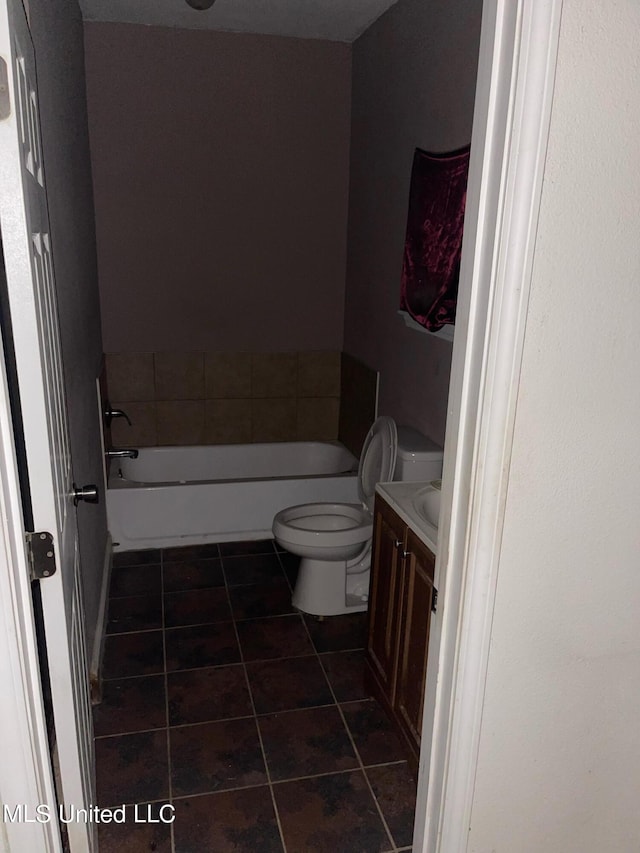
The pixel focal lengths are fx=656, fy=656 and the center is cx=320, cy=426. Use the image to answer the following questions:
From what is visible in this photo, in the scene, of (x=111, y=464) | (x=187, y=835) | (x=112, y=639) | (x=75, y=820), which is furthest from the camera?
(x=111, y=464)

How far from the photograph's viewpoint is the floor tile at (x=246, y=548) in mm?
3467

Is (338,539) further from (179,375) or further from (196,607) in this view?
(179,375)

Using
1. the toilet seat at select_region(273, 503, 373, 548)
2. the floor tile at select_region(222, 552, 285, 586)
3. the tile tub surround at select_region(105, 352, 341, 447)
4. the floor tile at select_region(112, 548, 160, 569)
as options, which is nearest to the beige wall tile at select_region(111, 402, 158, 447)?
the tile tub surround at select_region(105, 352, 341, 447)

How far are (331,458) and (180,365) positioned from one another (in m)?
1.10

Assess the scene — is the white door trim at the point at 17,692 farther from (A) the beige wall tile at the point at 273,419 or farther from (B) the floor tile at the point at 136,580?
(A) the beige wall tile at the point at 273,419

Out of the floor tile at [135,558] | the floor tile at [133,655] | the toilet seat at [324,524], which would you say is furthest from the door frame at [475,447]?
the floor tile at [135,558]

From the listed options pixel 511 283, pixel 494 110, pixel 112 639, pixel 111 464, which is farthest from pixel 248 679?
pixel 494 110

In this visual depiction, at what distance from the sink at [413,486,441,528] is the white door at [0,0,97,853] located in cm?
103

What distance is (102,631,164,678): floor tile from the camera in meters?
2.49

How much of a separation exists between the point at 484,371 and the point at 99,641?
1.99 metres

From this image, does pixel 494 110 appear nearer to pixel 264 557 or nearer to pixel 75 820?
pixel 75 820

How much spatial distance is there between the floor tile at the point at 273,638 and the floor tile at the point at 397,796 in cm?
65

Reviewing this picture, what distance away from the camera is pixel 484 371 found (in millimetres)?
1062

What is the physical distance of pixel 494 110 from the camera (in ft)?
3.20
